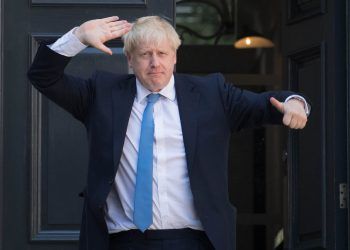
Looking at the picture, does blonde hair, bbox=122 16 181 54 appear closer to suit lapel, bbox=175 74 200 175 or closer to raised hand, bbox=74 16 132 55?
raised hand, bbox=74 16 132 55

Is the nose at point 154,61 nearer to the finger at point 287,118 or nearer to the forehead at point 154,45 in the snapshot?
the forehead at point 154,45

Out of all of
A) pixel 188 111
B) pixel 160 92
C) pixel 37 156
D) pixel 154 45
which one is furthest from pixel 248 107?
pixel 37 156

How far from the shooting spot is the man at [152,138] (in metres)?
3.96

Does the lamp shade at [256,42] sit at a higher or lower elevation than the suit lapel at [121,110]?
higher

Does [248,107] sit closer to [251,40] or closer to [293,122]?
[293,122]

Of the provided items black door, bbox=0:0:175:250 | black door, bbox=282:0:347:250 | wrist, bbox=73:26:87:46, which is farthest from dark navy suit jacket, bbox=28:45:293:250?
black door, bbox=282:0:347:250

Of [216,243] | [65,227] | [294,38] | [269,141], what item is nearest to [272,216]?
[269,141]

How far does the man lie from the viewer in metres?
3.96

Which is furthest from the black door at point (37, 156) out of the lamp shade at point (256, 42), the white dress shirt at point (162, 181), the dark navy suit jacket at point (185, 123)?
the lamp shade at point (256, 42)

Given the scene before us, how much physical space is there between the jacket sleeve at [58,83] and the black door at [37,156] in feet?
3.27

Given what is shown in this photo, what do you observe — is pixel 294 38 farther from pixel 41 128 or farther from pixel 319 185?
pixel 41 128

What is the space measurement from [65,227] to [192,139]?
4.55ft

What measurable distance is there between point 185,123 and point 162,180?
25 centimetres

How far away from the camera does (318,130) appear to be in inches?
224
